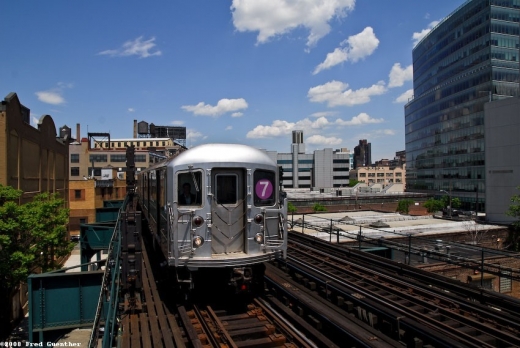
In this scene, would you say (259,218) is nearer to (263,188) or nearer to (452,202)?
(263,188)

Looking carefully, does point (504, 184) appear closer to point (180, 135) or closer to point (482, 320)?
point (482, 320)

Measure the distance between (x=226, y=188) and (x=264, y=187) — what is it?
0.90 m

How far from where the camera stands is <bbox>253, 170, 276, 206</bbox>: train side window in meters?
8.91

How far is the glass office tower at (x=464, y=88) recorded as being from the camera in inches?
2719

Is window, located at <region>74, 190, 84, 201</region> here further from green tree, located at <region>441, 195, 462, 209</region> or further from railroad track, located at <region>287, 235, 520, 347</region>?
green tree, located at <region>441, 195, 462, 209</region>

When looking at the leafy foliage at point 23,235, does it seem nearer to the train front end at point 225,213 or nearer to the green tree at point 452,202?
the train front end at point 225,213

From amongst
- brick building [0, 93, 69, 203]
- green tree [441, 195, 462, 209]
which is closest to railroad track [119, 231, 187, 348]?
brick building [0, 93, 69, 203]

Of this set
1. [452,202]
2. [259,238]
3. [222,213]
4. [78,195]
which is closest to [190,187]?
[222,213]

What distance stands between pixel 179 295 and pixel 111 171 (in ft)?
154

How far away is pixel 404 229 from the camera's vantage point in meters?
35.0

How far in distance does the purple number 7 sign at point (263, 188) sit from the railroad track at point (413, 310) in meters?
3.10

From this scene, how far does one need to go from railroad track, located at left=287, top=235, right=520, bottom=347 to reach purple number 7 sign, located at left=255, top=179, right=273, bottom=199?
10.2 ft

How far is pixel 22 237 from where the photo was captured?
1800cm

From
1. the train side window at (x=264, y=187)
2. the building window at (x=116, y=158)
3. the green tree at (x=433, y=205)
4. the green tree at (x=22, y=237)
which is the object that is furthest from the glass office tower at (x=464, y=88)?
the building window at (x=116, y=158)
